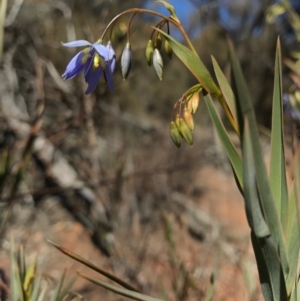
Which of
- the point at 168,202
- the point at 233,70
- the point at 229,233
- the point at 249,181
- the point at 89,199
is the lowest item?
the point at 229,233

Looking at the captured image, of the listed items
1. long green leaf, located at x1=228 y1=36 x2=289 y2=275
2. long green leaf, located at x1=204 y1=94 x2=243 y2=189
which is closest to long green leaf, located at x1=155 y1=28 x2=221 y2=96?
long green leaf, located at x1=204 y1=94 x2=243 y2=189

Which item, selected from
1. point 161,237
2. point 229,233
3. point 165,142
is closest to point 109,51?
point 161,237

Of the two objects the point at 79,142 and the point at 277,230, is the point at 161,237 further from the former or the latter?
the point at 277,230

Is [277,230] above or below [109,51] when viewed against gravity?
below

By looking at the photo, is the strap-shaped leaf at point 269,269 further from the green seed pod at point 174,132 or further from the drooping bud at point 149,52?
the drooping bud at point 149,52

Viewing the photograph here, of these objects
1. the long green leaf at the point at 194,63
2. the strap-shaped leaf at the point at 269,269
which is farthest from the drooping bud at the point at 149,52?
the strap-shaped leaf at the point at 269,269

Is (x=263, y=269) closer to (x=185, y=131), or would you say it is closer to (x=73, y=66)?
(x=185, y=131)

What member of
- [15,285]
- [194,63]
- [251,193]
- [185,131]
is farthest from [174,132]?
[15,285]
